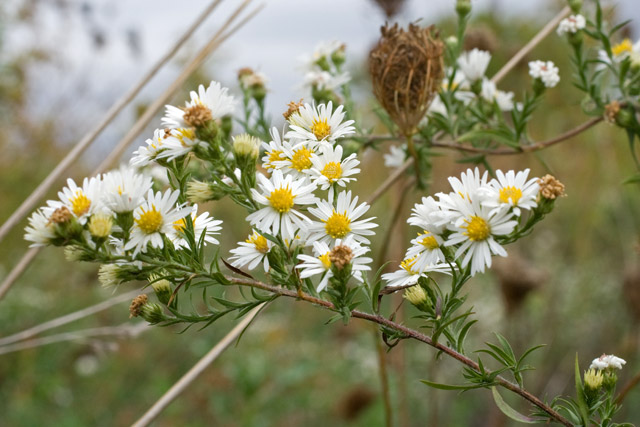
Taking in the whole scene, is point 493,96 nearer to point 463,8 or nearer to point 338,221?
point 463,8

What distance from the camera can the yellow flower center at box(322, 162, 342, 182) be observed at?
695 mm

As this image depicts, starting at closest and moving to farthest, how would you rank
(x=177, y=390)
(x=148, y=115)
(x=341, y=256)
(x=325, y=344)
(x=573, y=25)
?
(x=341, y=256)
(x=177, y=390)
(x=573, y=25)
(x=148, y=115)
(x=325, y=344)

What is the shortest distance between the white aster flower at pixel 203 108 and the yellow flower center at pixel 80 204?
12 centimetres

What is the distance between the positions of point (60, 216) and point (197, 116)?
0.18m

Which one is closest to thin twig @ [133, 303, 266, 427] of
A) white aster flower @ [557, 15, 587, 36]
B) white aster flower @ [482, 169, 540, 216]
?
white aster flower @ [482, 169, 540, 216]

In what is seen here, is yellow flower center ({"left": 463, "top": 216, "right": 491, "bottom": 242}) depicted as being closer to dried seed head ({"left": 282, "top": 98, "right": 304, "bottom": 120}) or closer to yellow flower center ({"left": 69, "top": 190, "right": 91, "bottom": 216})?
dried seed head ({"left": 282, "top": 98, "right": 304, "bottom": 120})

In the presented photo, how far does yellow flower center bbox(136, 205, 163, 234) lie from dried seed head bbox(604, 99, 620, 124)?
2.63ft

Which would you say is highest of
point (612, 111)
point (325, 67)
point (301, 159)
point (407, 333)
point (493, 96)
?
point (325, 67)

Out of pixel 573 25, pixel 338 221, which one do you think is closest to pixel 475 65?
pixel 573 25

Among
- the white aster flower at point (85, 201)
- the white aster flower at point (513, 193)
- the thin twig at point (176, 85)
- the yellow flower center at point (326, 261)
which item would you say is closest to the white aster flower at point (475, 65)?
the thin twig at point (176, 85)

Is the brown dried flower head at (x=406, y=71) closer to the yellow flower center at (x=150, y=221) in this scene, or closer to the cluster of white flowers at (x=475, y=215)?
the cluster of white flowers at (x=475, y=215)

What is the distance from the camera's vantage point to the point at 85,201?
2.24ft

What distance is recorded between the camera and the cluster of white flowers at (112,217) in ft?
2.15

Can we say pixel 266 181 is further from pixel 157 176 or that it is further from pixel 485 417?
pixel 485 417
